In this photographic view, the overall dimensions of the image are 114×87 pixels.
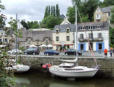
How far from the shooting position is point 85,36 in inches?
1687

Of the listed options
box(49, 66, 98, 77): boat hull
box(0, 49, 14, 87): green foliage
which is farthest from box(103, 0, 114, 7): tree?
box(0, 49, 14, 87): green foliage

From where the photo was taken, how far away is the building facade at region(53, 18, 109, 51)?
41031mm

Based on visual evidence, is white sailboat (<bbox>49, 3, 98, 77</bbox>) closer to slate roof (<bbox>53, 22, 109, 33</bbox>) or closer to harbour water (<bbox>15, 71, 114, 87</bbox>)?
harbour water (<bbox>15, 71, 114, 87</bbox>)

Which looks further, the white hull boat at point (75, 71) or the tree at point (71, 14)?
the tree at point (71, 14)

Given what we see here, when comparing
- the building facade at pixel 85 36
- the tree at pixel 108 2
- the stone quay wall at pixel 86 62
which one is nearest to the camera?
the stone quay wall at pixel 86 62

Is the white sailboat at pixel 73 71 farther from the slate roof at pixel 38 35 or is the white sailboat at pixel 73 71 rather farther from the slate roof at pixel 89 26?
the slate roof at pixel 38 35

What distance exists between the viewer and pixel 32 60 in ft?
87.7

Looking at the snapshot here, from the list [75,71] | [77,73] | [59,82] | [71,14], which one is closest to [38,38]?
[71,14]

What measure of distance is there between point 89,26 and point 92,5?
2308 centimetres

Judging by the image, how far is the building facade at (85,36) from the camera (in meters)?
41.0

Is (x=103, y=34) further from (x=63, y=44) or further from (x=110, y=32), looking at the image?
(x=63, y=44)

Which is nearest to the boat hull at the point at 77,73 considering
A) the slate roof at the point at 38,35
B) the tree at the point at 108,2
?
the slate roof at the point at 38,35

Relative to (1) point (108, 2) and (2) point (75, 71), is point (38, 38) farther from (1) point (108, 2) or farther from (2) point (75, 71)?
(1) point (108, 2)

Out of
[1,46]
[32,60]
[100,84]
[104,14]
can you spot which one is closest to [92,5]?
[104,14]
